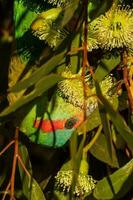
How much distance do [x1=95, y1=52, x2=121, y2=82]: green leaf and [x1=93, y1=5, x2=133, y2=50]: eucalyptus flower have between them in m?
0.05

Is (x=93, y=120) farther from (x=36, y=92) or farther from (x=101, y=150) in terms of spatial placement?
(x=36, y=92)

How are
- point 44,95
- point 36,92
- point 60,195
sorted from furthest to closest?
1. point 60,195
2. point 44,95
3. point 36,92

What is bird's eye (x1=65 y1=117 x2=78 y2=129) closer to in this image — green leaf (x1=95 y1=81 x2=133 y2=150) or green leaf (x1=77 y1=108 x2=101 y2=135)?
green leaf (x1=77 y1=108 x2=101 y2=135)

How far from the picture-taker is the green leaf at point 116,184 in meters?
0.88

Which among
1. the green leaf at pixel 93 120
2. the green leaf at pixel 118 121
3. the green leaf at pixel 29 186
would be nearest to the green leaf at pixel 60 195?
the green leaf at pixel 29 186

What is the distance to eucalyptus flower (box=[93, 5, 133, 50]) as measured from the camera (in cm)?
84

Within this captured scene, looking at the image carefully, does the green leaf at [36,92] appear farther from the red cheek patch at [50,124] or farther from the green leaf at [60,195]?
the green leaf at [60,195]

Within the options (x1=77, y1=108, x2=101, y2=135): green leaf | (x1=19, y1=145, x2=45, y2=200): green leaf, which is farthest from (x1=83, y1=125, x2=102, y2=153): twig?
(x1=19, y1=145, x2=45, y2=200): green leaf

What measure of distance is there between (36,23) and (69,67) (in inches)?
3.0

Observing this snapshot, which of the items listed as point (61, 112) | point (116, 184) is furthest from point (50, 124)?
point (116, 184)

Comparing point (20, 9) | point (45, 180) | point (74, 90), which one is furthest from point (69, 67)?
point (45, 180)

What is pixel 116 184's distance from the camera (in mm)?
896

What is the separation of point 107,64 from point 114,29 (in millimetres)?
72

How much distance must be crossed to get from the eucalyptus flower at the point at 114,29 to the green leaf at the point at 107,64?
5 cm
